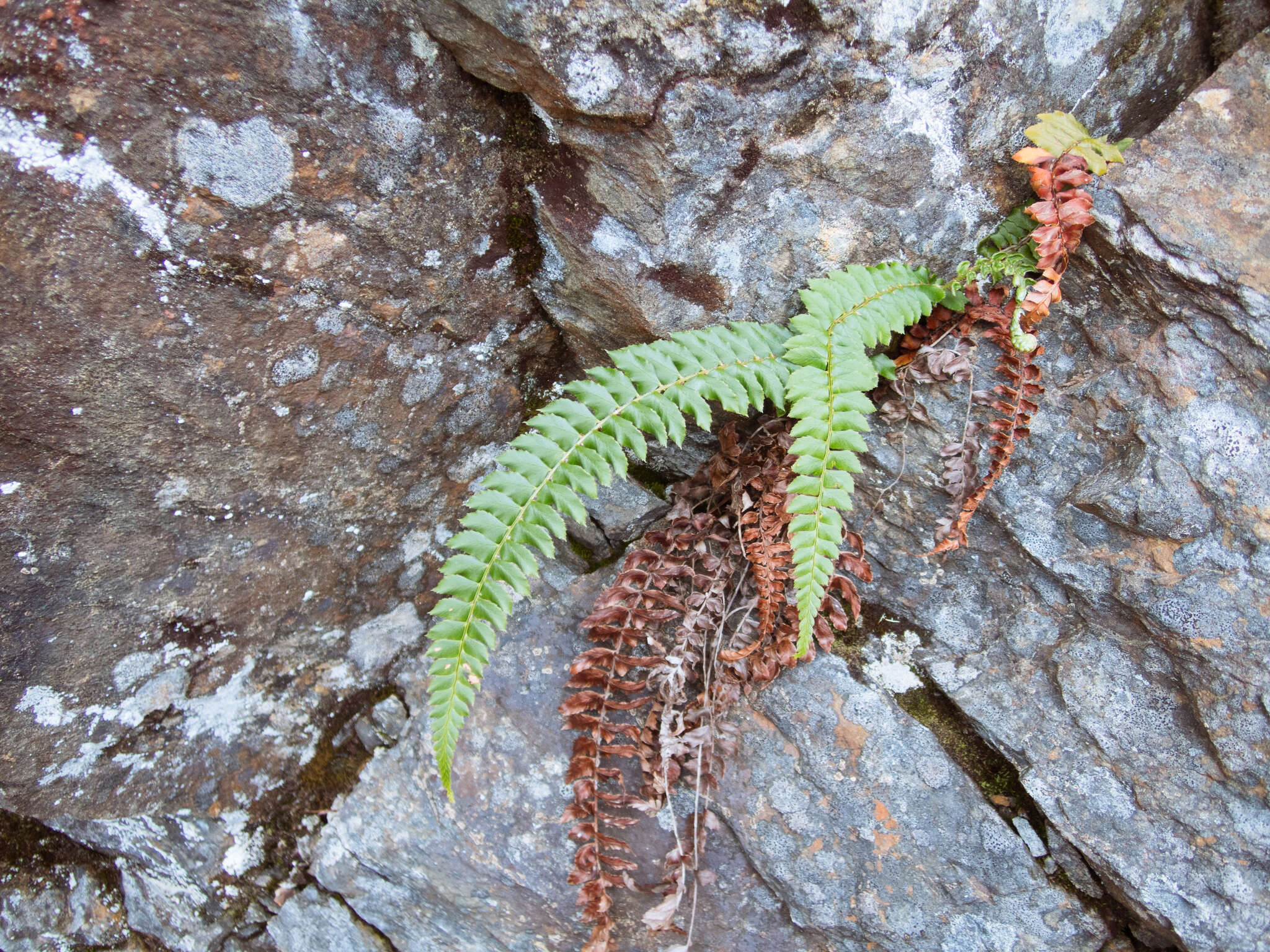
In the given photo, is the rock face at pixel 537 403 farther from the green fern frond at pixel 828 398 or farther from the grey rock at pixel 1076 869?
the green fern frond at pixel 828 398

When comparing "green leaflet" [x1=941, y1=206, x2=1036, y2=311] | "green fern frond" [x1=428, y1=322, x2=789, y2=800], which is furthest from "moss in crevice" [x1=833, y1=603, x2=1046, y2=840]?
"green leaflet" [x1=941, y1=206, x2=1036, y2=311]

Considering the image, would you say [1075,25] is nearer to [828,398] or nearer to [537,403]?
[828,398]

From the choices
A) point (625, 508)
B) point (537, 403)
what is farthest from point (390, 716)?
point (537, 403)

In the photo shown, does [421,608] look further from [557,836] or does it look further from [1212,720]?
[1212,720]

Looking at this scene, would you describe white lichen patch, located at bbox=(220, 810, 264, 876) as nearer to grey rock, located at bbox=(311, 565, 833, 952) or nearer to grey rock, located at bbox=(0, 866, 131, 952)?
grey rock, located at bbox=(311, 565, 833, 952)

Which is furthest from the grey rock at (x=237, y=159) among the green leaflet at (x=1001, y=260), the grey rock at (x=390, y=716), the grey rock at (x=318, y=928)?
the grey rock at (x=318, y=928)

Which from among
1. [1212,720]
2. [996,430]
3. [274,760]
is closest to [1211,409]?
[996,430]
